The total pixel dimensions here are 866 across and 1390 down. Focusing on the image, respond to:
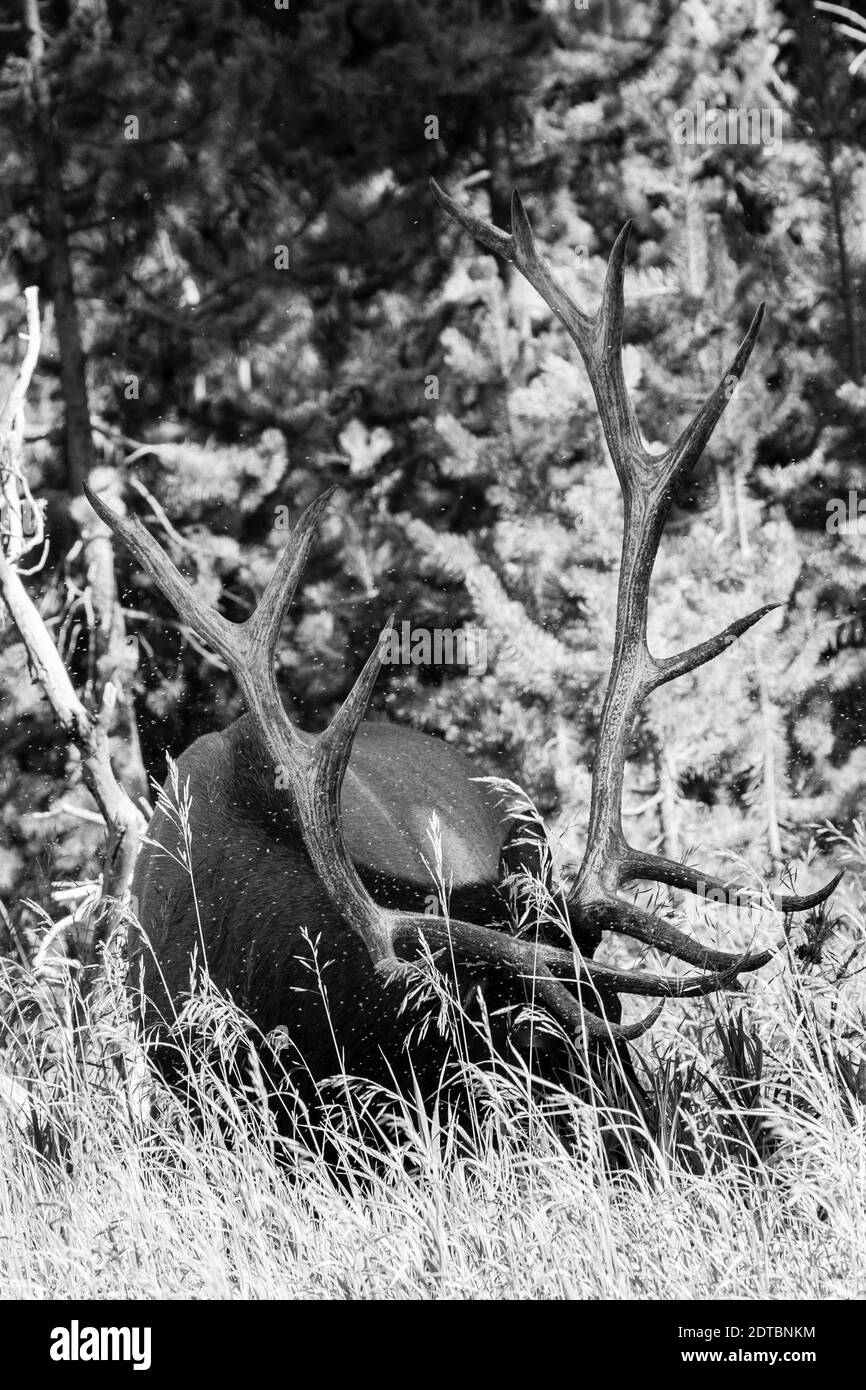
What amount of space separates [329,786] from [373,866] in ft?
1.34

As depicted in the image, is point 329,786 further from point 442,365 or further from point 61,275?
point 61,275

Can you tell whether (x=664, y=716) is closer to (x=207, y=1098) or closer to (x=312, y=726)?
(x=312, y=726)

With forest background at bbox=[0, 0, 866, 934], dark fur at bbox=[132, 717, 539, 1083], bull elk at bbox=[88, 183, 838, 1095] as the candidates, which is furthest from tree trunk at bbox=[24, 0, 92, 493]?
bull elk at bbox=[88, 183, 838, 1095]

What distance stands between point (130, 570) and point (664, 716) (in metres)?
3.40

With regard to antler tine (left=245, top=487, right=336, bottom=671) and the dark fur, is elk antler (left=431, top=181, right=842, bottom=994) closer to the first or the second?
the dark fur

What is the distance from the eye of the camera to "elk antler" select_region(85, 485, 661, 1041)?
236 centimetres

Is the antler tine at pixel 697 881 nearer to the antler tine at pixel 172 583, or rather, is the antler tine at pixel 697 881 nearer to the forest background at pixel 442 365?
the antler tine at pixel 172 583

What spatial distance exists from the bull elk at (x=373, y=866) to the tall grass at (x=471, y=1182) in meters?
0.11

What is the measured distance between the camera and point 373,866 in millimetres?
2955

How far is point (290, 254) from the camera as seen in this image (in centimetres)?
912

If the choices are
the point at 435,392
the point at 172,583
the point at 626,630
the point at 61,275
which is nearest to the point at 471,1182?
the point at 626,630

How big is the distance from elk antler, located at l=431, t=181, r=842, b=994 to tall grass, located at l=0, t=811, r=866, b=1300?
177 millimetres
